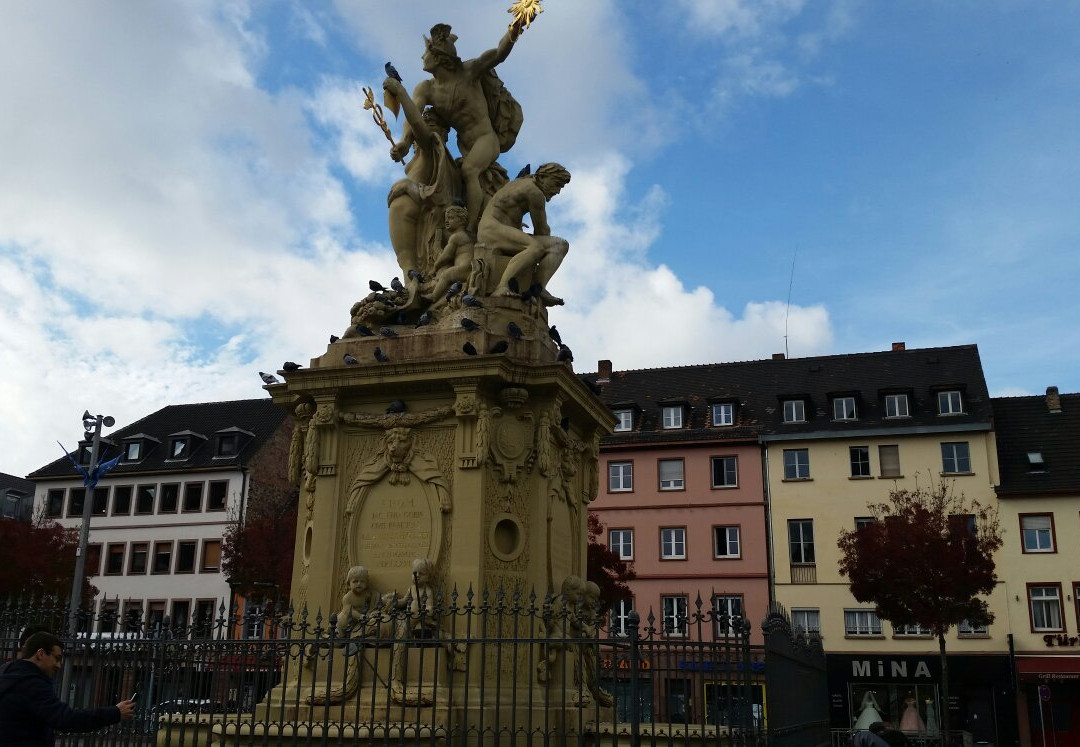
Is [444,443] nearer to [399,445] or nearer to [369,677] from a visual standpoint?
[399,445]

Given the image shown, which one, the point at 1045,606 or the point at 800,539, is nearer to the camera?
the point at 1045,606

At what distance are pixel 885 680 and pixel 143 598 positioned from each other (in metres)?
29.3

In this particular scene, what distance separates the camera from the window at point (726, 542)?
3988 cm

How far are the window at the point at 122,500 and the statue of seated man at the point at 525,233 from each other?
3881 centimetres

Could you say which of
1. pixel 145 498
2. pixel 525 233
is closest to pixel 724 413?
pixel 145 498

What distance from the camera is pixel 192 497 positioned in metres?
44.9

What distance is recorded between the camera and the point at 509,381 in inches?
397

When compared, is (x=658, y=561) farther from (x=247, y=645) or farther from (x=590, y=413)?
(x=247, y=645)

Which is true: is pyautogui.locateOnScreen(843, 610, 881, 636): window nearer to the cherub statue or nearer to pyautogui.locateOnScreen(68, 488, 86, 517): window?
the cherub statue

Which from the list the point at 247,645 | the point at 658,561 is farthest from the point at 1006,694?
the point at 247,645

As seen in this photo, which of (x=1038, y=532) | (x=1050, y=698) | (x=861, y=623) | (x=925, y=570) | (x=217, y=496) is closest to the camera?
(x=925, y=570)

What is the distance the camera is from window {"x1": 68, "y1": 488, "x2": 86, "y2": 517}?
46.6m

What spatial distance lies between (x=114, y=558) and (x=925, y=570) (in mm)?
32815

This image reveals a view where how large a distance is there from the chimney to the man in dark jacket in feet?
132
